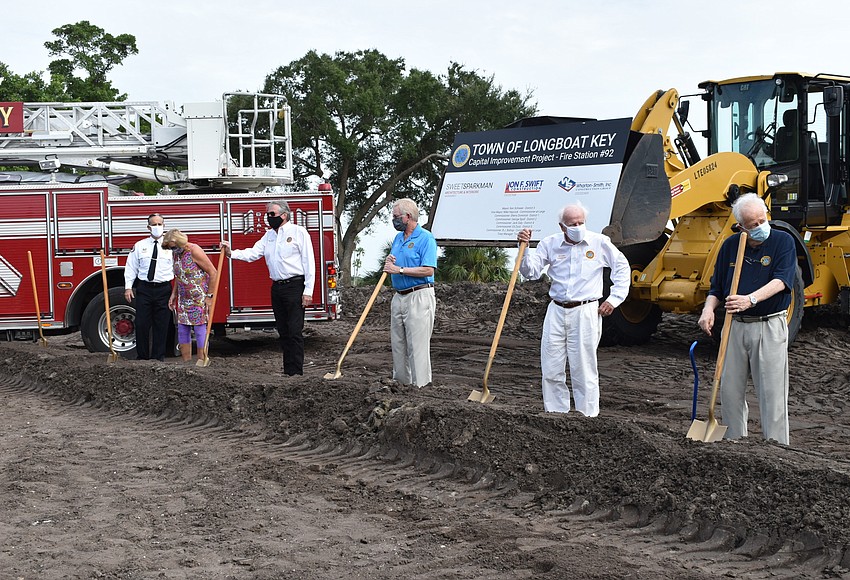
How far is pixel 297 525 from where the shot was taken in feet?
20.1

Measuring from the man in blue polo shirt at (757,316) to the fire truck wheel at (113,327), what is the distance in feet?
31.0

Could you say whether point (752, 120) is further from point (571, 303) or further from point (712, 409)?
point (712, 409)

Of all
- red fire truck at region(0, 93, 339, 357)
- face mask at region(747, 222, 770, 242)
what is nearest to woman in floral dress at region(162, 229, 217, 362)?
red fire truck at region(0, 93, 339, 357)

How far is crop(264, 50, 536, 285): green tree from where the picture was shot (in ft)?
109

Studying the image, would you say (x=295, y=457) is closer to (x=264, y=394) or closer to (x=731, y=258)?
(x=264, y=394)

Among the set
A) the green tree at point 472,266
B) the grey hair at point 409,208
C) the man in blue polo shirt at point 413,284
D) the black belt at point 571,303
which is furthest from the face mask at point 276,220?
the green tree at point 472,266

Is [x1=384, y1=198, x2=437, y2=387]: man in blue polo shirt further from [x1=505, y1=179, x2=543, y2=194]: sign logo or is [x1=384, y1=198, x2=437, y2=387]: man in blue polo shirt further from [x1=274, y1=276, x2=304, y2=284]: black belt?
[x1=505, y1=179, x2=543, y2=194]: sign logo

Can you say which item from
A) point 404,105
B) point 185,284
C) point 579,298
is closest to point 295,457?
point 579,298

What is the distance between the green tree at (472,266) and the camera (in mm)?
26938

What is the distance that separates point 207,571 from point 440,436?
8.76 feet

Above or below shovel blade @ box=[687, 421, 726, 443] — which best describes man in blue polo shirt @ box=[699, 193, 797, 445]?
above

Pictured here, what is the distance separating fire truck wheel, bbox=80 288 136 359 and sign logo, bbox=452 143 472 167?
502cm

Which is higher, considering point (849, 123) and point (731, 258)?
point (849, 123)

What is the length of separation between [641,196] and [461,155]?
2.60 metres
